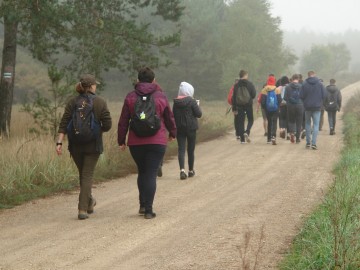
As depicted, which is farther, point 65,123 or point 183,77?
point 183,77

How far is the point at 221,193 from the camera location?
1000cm

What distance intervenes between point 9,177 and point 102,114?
288cm

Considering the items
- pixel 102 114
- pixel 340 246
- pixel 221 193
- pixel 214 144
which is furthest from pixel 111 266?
pixel 214 144

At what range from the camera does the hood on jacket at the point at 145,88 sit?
8086mm

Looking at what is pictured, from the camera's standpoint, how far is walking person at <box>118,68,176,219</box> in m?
7.98

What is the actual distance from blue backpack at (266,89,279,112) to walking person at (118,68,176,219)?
982 centimetres

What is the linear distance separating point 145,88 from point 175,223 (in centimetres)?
176

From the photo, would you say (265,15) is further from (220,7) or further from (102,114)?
(102,114)

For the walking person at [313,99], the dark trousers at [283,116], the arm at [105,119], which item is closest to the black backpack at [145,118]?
the arm at [105,119]

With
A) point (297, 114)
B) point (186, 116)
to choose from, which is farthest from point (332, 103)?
point (186, 116)

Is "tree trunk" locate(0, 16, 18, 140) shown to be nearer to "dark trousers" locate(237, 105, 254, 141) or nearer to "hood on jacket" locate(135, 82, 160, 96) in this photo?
"dark trousers" locate(237, 105, 254, 141)

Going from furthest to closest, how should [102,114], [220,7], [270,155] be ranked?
[220,7]
[270,155]
[102,114]

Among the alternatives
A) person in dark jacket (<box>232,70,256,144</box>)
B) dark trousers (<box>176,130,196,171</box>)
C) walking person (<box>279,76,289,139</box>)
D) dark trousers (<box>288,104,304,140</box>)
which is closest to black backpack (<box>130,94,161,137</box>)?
dark trousers (<box>176,130,196,171</box>)

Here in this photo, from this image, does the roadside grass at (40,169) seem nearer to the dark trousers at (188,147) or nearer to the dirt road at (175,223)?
the dirt road at (175,223)
